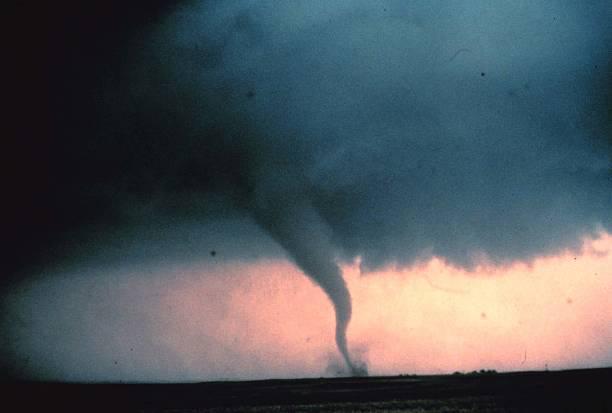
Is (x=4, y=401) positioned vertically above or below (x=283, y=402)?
below

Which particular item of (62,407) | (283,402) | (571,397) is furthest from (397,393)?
(62,407)

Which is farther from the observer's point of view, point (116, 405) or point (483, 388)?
point (483, 388)

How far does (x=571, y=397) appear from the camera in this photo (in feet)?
70.7

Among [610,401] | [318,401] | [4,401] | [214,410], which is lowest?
[4,401]

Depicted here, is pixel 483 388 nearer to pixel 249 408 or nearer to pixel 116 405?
pixel 249 408

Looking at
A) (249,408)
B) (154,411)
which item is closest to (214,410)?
(249,408)

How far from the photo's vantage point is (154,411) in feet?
74.3

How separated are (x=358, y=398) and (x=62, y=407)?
55.3 ft

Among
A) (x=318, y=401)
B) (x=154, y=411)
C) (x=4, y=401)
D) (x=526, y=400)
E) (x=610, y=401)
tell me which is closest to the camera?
(x=610, y=401)

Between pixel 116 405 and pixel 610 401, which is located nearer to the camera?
pixel 610 401

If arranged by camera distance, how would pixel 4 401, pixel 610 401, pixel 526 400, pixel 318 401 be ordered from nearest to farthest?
pixel 610 401, pixel 526 400, pixel 318 401, pixel 4 401

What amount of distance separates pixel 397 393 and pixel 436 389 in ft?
9.30

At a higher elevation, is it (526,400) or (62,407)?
(526,400)

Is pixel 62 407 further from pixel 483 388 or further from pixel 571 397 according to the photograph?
pixel 571 397
